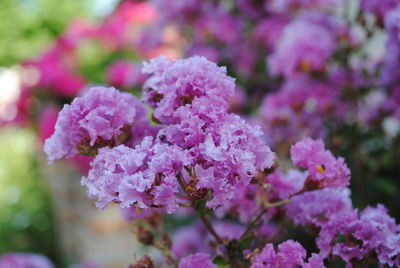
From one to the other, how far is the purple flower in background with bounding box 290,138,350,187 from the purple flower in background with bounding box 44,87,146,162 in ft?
0.88

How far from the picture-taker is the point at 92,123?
30.2 inches

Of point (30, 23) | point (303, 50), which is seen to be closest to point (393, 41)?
point (303, 50)

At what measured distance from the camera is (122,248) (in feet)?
10.3

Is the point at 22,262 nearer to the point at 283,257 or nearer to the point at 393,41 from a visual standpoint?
the point at 283,257

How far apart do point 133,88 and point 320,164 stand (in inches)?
45.3

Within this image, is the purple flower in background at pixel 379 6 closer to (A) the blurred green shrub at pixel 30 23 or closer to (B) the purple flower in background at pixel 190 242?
(B) the purple flower in background at pixel 190 242

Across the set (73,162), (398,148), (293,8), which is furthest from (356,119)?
(73,162)

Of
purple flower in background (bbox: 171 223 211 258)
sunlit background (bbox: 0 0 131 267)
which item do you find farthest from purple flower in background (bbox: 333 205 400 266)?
sunlit background (bbox: 0 0 131 267)

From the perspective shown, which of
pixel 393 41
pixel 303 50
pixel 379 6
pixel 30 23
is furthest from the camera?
pixel 30 23

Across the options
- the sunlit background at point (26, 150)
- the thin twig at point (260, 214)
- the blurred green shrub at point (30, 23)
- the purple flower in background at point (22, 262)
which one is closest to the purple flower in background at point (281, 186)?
the thin twig at point (260, 214)

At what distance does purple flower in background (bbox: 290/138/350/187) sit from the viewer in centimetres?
83

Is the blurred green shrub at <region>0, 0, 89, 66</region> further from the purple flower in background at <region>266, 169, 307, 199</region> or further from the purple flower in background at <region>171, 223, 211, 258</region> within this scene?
the purple flower in background at <region>266, 169, 307, 199</region>

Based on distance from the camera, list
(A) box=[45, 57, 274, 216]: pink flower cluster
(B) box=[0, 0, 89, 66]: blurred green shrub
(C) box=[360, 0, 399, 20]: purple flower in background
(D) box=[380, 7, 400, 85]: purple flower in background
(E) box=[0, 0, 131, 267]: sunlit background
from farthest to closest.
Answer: (B) box=[0, 0, 89, 66]: blurred green shrub < (E) box=[0, 0, 131, 267]: sunlit background < (C) box=[360, 0, 399, 20]: purple flower in background < (D) box=[380, 7, 400, 85]: purple flower in background < (A) box=[45, 57, 274, 216]: pink flower cluster

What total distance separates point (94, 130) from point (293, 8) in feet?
3.34
